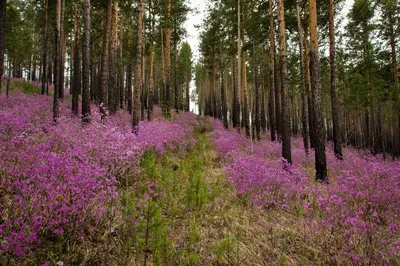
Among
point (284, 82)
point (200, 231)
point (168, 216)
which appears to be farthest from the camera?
point (284, 82)

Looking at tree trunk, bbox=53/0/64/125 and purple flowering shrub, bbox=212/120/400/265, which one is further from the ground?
tree trunk, bbox=53/0/64/125

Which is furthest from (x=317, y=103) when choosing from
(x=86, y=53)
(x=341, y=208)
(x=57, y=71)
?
(x=57, y=71)

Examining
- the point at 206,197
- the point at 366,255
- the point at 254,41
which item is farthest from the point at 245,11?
the point at 366,255

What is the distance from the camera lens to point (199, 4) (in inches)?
693

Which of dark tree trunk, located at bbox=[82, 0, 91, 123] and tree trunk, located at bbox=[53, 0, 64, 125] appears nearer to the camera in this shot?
dark tree trunk, located at bbox=[82, 0, 91, 123]

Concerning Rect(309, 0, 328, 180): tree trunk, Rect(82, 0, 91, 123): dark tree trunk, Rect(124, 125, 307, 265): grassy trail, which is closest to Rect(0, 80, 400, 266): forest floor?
Rect(124, 125, 307, 265): grassy trail

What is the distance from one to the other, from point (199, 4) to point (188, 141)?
11.3 m

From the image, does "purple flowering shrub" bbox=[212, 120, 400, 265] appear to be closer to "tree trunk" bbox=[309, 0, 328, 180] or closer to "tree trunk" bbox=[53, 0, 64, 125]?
"tree trunk" bbox=[309, 0, 328, 180]

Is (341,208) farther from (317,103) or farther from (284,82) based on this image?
(284,82)

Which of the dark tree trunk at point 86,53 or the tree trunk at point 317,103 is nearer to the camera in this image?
the tree trunk at point 317,103

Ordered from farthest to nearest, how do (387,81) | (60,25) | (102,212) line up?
1. (387,81)
2. (60,25)
3. (102,212)

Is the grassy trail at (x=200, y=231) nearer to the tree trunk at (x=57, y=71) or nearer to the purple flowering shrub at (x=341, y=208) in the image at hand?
the purple flowering shrub at (x=341, y=208)

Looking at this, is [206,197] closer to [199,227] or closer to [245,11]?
[199,227]

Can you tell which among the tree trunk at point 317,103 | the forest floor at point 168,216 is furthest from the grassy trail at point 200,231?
the tree trunk at point 317,103
